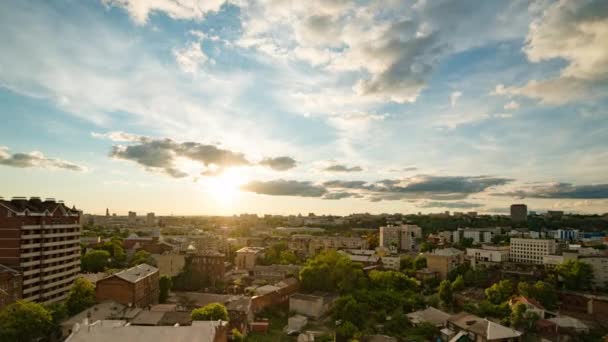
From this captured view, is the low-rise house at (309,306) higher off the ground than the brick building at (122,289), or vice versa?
the brick building at (122,289)

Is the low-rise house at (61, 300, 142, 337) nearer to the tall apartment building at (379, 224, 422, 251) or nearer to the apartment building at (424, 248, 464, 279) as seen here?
the apartment building at (424, 248, 464, 279)

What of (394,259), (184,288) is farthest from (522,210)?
(184,288)

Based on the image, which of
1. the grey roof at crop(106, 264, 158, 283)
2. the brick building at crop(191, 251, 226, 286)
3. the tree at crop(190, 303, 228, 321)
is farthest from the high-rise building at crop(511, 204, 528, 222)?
the tree at crop(190, 303, 228, 321)

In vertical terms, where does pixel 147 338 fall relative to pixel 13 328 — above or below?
above

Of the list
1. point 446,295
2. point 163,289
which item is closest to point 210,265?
point 163,289

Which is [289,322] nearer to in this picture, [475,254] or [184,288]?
[184,288]

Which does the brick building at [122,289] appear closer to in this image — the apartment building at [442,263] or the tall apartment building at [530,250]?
the apartment building at [442,263]

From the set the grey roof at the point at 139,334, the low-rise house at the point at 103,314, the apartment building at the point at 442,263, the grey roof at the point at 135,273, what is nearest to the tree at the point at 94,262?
the grey roof at the point at 135,273
